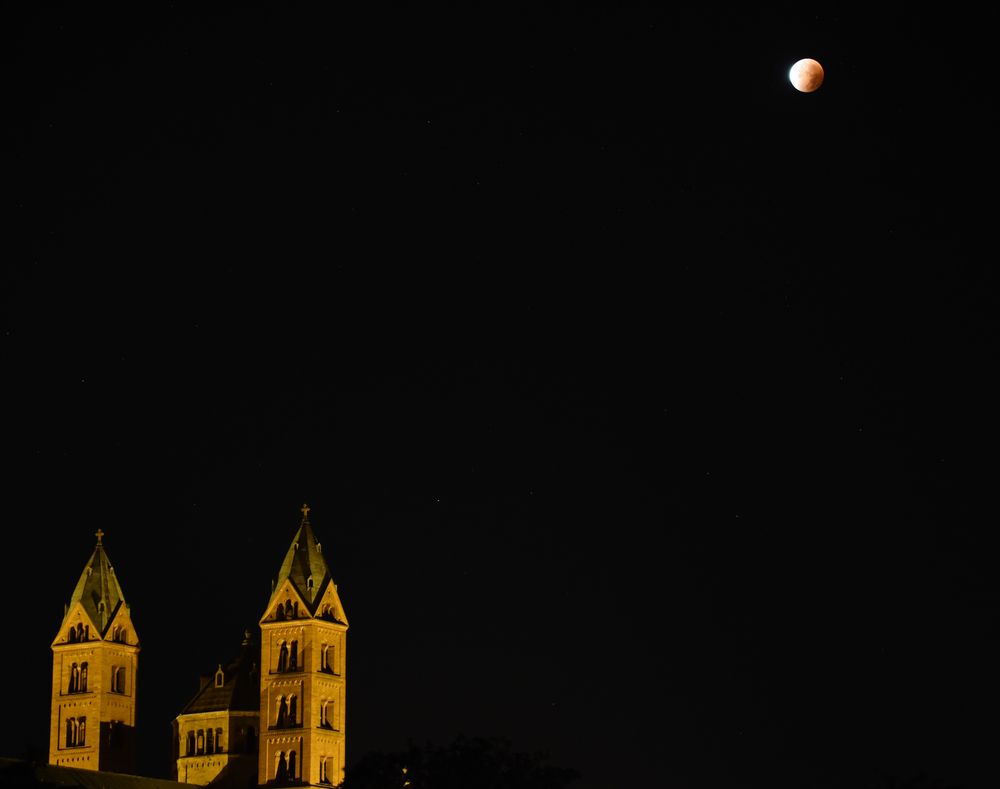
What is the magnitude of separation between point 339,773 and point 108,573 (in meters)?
20.0

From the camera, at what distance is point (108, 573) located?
140125 millimetres

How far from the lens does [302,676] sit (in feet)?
430

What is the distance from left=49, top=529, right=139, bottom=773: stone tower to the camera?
13588 centimetres

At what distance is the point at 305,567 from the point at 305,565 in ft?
0.54

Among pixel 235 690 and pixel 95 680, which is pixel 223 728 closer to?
pixel 235 690

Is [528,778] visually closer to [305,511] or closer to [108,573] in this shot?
[305,511]

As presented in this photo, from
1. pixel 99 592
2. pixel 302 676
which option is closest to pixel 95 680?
pixel 99 592

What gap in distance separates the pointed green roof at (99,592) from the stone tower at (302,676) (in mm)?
10892

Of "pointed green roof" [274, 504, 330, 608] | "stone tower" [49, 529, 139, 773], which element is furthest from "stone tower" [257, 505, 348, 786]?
"stone tower" [49, 529, 139, 773]

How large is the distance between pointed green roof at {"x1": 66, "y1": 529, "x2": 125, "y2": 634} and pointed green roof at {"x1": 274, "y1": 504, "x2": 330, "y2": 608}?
39.0ft

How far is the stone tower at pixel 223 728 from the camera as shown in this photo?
136125 millimetres

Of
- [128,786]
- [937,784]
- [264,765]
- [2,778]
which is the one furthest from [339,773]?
[2,778]

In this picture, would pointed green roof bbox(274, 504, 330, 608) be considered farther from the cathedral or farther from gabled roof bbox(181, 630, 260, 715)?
gabled roof bbox(181, 630, 260, 715)

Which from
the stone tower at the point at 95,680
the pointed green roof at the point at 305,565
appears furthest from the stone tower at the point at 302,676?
the stone tower at the point at 95,680
